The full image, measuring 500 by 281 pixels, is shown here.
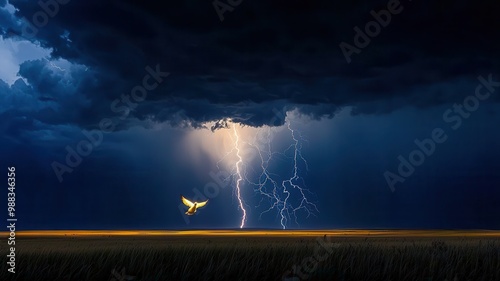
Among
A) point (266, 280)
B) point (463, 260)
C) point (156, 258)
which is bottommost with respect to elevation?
point (463, 260)

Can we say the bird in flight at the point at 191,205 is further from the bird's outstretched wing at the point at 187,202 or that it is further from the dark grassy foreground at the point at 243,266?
the dark grassy foreground at the point at 243,266

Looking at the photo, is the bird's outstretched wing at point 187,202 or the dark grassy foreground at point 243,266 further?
the bird's outstretched wing at point 187,202

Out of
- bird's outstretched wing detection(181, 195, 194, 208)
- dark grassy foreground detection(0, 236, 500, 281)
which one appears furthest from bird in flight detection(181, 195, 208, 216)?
dark grassy foreground detection(0, 236, 500, 281)

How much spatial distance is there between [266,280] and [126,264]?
2.51 meters

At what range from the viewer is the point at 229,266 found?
9852 millimetres

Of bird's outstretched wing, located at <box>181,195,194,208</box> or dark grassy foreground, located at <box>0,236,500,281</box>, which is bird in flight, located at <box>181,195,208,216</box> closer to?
bird's outstretched wing, located at <box>181,195,194,208</box>

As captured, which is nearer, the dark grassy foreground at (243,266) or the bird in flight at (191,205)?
the dark grassy foreground at (243,266)

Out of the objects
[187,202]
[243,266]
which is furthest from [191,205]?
[243,266]

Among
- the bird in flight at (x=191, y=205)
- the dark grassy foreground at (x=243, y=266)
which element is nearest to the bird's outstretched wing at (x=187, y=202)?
the bird in flight at (x=191, y=205)

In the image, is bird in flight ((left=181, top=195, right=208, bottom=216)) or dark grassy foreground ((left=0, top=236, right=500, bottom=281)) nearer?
dark grassy foreground ((left=0, top=236, right=500, bottom=281))

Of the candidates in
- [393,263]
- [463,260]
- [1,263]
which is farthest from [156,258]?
[463,260]

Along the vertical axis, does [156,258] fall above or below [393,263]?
above

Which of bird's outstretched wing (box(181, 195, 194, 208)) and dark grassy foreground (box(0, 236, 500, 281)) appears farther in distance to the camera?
bird's outstretched wing (box(181, 195, 194, 208))

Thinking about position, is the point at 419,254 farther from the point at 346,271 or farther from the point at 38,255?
the point at 38,255
